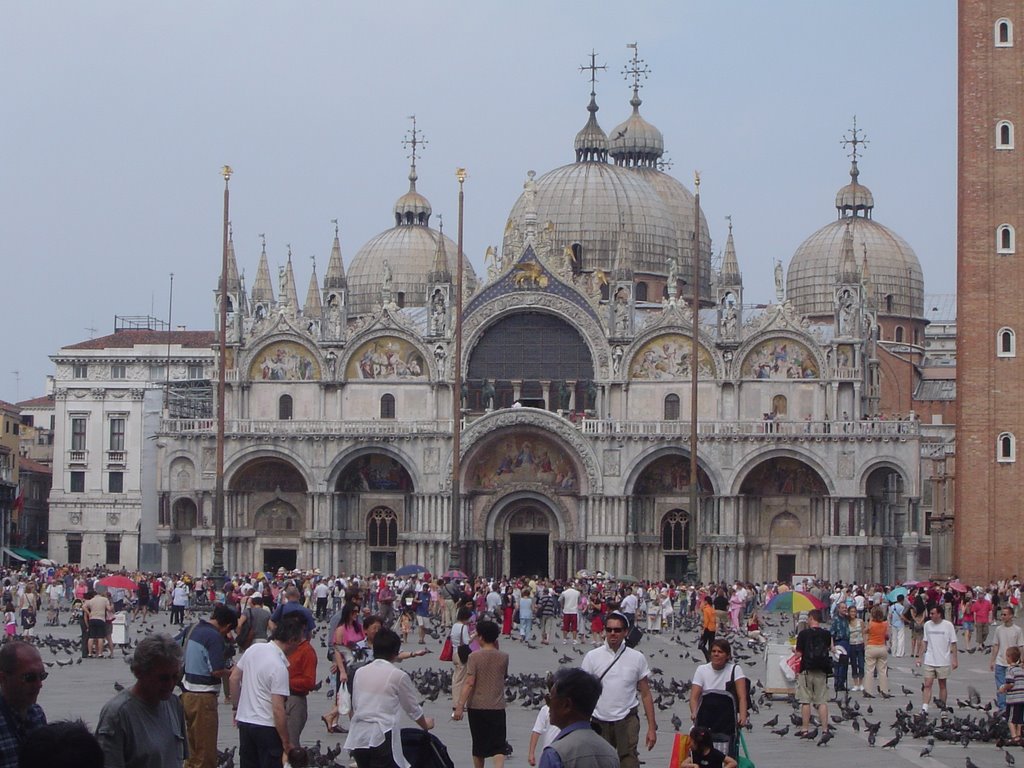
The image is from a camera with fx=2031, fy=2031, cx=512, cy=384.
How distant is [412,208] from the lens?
92938 millimetres

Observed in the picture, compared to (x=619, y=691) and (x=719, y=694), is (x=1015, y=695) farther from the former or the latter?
(x=619, y=691)

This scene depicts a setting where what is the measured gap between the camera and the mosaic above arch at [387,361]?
72.5 m

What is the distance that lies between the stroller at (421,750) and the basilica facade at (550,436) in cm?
5339

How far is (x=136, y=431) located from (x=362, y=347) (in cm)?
2226

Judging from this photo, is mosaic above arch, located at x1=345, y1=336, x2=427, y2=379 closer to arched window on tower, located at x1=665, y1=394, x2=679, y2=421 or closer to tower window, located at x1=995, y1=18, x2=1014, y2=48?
arched window on tower, located at x1=665, y1=394, x2=679, y2=421

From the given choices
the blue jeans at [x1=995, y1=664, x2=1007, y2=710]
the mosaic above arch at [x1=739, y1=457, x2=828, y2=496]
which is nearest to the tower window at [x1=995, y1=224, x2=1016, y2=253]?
the mosaic above arch at [x1=739, y1=457, x2=828, y2=496]

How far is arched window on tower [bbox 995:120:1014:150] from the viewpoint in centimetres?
5891

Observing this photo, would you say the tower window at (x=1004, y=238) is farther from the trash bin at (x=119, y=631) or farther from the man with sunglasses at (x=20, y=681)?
the man with sunglasses at (x=20, y=681)

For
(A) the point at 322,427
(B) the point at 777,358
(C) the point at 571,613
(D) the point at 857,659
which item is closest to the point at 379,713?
(D) the point at 857,659

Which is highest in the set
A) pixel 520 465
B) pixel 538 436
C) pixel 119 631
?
pixel 538 436

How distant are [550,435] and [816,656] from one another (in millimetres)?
46775

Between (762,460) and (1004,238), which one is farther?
(762,460)

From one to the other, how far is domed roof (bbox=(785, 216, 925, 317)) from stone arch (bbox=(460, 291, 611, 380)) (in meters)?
21.0

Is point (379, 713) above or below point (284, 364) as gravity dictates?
below
